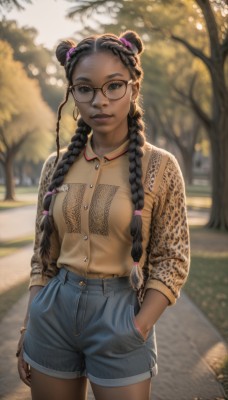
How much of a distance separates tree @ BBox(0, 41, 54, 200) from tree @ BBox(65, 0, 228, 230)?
8.79m

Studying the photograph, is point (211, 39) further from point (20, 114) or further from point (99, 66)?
point (20, 114)

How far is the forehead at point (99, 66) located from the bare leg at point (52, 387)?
1241 millimetres

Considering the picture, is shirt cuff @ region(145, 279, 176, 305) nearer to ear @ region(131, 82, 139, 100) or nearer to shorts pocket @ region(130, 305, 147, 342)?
shorts pocket @ region(130, 305, 147, 342)

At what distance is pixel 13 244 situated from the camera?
40.5 ft

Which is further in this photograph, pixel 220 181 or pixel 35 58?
pixel 35 58

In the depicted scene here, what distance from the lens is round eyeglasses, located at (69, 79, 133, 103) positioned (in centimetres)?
202

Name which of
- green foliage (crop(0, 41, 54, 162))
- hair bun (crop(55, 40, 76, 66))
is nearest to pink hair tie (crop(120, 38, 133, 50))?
hair bun (crop(55, 40, 76, 66))

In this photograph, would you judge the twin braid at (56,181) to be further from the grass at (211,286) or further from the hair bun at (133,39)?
the grass at (211,286)

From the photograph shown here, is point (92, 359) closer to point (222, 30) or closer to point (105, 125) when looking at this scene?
point (105, 125)

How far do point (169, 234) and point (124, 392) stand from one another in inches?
25.2

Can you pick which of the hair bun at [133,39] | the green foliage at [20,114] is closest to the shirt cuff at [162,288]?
the hair bun at [133,39]

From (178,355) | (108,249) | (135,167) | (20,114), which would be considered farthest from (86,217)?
(20,114)

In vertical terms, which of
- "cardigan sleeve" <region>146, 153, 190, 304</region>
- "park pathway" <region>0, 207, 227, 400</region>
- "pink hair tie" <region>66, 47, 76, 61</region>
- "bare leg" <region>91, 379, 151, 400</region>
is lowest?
"park pathway" <region>0, 207, 227, 400</region>

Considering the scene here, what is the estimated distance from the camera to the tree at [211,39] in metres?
13.3
